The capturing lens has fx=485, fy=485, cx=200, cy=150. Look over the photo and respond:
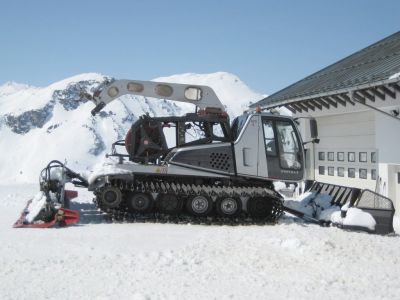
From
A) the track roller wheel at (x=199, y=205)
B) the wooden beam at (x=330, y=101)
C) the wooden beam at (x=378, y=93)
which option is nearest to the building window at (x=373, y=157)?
the wooden beam at (x=378, y=93)

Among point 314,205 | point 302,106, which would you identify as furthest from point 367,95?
point 302,106

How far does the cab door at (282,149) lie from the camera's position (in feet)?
36.2

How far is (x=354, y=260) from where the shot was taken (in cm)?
693

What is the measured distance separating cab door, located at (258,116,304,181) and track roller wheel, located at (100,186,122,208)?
3190 mm

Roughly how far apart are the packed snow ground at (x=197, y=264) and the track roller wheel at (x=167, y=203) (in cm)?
160

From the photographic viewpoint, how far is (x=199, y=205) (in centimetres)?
1073

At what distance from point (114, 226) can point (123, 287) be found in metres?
4.18

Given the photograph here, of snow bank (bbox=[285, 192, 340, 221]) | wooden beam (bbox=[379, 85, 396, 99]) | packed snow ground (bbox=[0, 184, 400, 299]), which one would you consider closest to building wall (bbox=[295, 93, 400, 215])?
wooden beam (bbox=[379, 85, 396, 99])

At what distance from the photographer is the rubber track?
10422 millimetres

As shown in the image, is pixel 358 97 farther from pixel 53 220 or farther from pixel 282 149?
pixel 53 220

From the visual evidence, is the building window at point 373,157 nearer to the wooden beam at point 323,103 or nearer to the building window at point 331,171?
the building window at point 331,171

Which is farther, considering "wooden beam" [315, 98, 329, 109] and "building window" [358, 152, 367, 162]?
"wooden beam" [315, 98, 329, 109]

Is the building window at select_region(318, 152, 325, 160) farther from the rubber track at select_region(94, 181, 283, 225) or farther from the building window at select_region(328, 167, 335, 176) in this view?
the rubber track at select_region(94, 181, 283, 225)

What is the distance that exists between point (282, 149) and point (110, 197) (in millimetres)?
4021
